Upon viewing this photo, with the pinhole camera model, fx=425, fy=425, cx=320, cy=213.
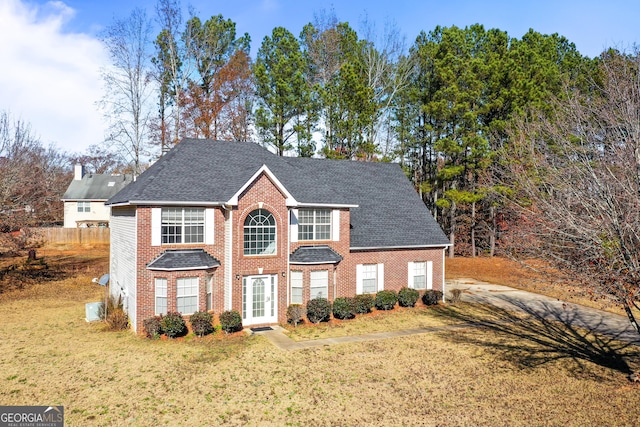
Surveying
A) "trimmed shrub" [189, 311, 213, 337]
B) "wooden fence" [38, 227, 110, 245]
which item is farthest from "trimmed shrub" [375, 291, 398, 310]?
"wooden fence" [38, 227, 110, 245]

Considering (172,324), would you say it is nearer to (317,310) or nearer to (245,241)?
(245,241)

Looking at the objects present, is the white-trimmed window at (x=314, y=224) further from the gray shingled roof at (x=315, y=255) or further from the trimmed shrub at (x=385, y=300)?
the trimmed shrub at (x=385, y=300)

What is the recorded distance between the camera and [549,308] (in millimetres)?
23812

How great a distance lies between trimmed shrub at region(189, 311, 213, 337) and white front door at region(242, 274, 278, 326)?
74.4 inches

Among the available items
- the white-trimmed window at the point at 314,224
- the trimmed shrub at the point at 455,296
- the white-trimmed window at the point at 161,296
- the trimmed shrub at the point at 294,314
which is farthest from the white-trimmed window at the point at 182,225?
the trimmed shrub at the point at 455,296

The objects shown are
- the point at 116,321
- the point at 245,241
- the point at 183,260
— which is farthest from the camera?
the point at 245,241

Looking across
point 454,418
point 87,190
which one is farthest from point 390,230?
point 87,190

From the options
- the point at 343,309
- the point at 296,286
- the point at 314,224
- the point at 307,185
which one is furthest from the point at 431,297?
the point at 307,185

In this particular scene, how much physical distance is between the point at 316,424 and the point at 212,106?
36.5m

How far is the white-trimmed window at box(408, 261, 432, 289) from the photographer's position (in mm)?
24312

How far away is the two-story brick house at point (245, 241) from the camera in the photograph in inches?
710

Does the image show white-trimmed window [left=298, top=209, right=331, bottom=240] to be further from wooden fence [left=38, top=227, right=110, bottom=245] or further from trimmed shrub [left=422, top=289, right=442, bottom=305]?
wooden fence [left=38, top=227, right=110, bottom=245]

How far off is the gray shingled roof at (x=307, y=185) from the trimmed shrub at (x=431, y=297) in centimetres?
271

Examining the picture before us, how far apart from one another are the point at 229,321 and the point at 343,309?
561 centimetres
